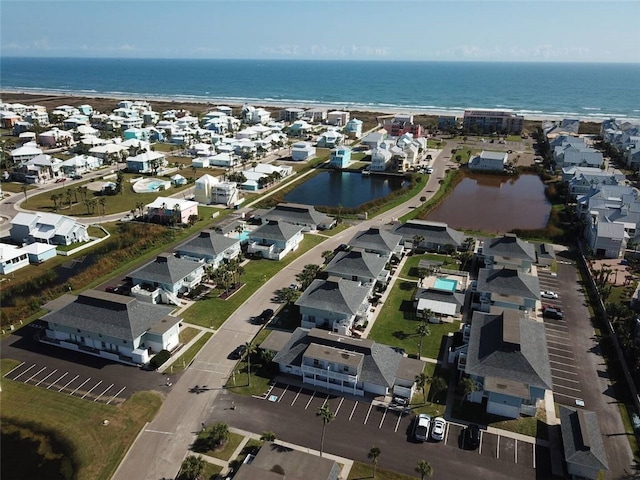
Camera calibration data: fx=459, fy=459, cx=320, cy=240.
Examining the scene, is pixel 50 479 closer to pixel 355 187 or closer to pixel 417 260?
pixel 417 260

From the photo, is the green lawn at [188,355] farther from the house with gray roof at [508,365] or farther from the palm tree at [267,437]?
the house with gray roof at [508,365]

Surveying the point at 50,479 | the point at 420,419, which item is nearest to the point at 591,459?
the point at 420,419

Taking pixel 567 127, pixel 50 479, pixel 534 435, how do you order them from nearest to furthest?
pixel 50 479 → pixel 534 435 → pixel 567 127

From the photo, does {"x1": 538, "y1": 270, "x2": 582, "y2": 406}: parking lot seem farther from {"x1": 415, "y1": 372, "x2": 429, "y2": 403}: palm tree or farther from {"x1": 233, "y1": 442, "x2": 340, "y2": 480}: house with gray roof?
{"x1": 233, "y1": 442, "x2": 340, "y2": 480}: house with gray roof

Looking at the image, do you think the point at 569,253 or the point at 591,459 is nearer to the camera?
the point at 591,459

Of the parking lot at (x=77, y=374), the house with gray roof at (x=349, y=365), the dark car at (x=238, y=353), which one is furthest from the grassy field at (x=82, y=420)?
the house with gray roof at (x=349, y=365)

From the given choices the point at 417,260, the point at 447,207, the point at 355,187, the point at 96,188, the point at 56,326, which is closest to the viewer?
the point at 56,326

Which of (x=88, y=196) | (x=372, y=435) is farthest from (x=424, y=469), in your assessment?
(x=88, y=196)

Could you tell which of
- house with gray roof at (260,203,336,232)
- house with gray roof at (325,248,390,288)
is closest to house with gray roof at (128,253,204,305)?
house with gray roof at (325,248,390,288)
